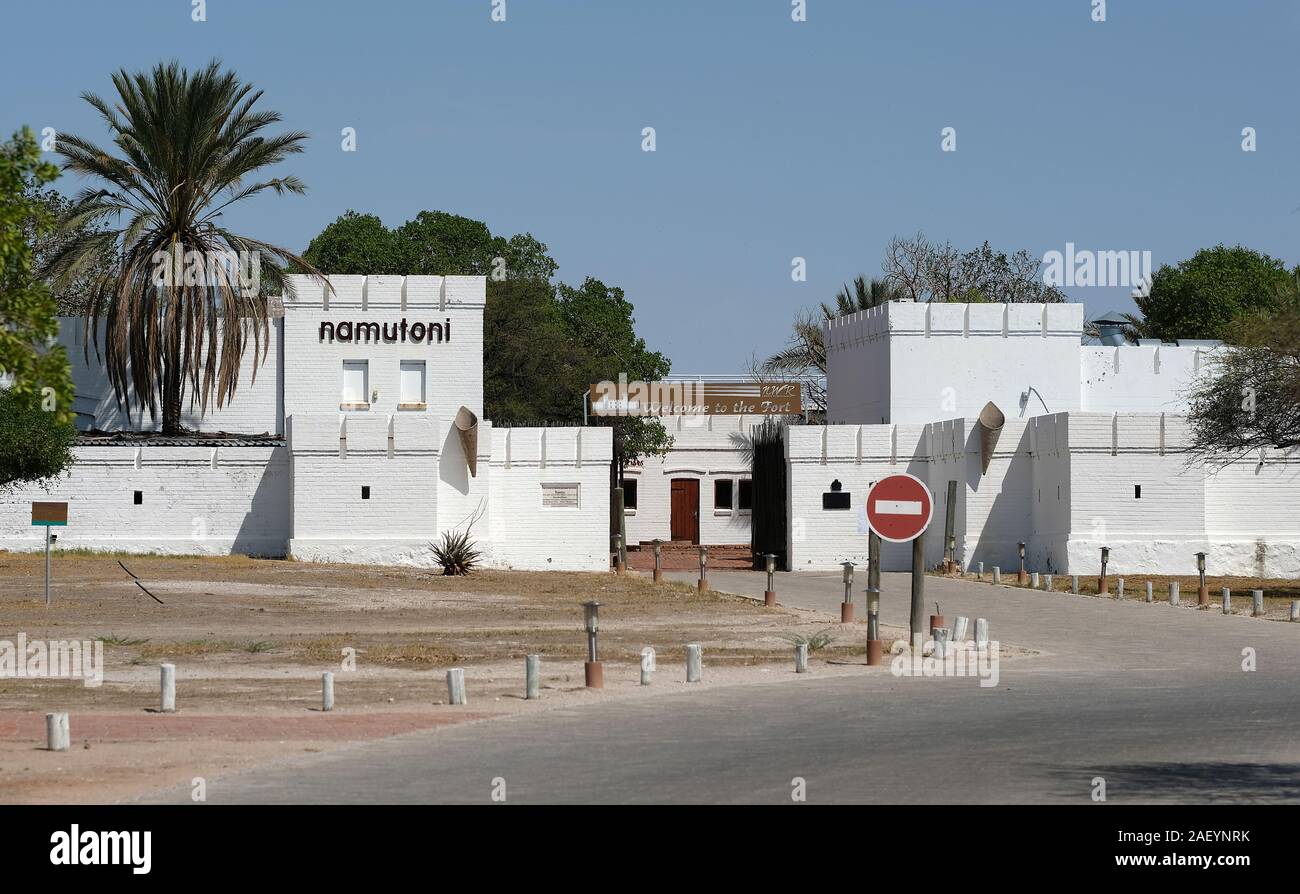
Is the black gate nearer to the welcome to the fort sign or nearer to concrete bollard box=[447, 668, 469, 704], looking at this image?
the welcome to the fort sign

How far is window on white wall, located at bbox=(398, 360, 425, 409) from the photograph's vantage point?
164 feet

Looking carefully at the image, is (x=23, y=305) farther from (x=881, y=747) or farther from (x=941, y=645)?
(x=941, y=645)

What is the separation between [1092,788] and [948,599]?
22356mm

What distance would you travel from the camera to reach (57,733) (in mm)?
13688

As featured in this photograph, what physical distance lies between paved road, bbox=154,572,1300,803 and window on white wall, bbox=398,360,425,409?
99.9 feet

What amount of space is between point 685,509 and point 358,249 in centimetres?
2228

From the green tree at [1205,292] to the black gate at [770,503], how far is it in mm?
37596

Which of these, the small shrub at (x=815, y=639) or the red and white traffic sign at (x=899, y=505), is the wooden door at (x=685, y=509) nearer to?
the small shrub at (x=815, y=639)

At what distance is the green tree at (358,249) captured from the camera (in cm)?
7650

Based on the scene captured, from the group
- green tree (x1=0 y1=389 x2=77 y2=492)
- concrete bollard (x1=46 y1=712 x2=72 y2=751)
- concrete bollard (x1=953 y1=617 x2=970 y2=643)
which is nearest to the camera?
concrete bollard (x1=46 y1=712 x2=72 y2=751)

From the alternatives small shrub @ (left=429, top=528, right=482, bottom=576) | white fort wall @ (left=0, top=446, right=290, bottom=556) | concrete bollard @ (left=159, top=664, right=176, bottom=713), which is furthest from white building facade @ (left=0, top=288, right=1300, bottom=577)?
concrete bollard @ (left=159, top=664, right=176, bottom=713)

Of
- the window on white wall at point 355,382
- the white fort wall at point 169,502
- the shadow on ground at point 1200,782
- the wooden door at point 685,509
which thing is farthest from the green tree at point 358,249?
the shadow on ground at point 1200,782

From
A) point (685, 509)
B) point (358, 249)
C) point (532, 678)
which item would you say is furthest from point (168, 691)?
point (358, 249)
